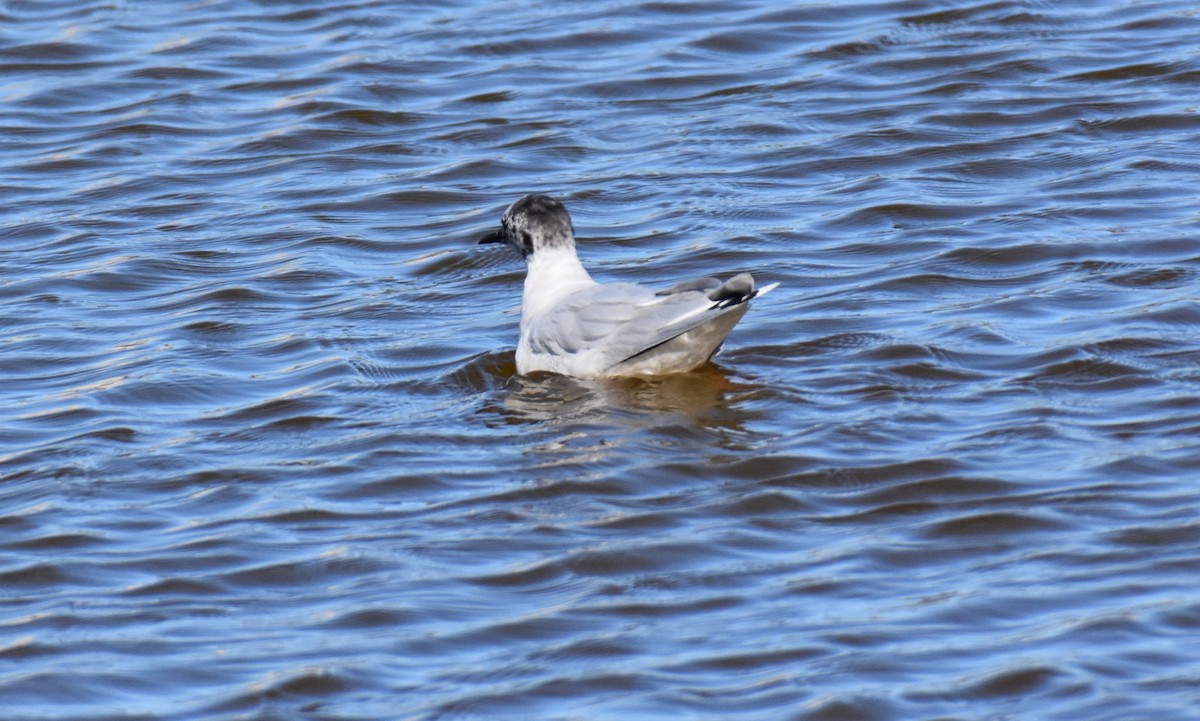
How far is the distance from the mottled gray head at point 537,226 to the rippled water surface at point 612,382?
1.59ft

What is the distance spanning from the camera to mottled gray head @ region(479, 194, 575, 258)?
845cm

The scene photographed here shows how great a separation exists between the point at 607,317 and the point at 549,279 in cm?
82

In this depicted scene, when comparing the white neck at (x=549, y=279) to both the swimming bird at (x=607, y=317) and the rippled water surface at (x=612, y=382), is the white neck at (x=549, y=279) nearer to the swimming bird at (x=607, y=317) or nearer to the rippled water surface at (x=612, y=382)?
the swimming bird at (x=607, y=317)

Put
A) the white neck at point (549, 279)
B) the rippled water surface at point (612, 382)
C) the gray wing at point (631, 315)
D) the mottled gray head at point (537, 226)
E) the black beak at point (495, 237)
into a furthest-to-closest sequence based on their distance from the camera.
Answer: the black beak at point (495, 237) < the mottled gray head at point (537, 226) < the white neck at point (549, 279) < the gray wing at point (631, 315) < the rippled water surface at point (612, 382)

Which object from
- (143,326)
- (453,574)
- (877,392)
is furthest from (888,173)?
(453,574)

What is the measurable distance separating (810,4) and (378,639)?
9.26 m

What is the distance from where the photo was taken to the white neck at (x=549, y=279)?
8273mm

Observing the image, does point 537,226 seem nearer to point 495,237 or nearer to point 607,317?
point 495,237

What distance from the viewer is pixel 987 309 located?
8148 mm

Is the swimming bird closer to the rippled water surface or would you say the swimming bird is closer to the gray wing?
the gray wing

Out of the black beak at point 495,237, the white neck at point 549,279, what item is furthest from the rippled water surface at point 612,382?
the black beak at point 495,237

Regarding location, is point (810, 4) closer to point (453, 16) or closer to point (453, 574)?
point (453, 16)

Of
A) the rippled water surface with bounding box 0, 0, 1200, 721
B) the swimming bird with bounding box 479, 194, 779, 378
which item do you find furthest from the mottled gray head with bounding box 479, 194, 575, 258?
the rippled water surface with bounding box 0, 0, 1200, 721

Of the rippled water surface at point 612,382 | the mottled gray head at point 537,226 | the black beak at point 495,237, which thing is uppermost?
the mottled gray head at point 537,226
